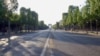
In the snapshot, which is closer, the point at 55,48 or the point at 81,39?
the point at 55,48

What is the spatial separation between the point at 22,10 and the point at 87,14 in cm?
5865

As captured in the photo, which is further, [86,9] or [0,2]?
[86,9]

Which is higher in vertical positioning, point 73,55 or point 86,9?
point 86,9

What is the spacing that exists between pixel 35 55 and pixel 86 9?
72.1m

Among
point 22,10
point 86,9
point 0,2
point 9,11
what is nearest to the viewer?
point 0,2

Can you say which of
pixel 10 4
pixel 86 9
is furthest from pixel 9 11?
pixel 86 9

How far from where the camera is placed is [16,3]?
52750 mm

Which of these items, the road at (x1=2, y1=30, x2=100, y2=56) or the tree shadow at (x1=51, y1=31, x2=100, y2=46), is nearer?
the road at (x1=2, y1=30, x2=100, y2=56)

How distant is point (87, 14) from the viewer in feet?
307

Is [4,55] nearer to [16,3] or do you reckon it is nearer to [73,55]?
[73,55]

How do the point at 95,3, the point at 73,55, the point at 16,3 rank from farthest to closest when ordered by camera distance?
the point at 95,3 < the point at 16,3 < the point at 73,55

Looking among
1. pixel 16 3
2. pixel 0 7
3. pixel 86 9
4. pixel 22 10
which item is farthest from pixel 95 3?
pixel 22 10

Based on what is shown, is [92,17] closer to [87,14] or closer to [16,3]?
[87,14]

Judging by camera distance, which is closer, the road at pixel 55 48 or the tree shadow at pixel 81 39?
the road at pixel 55 48
